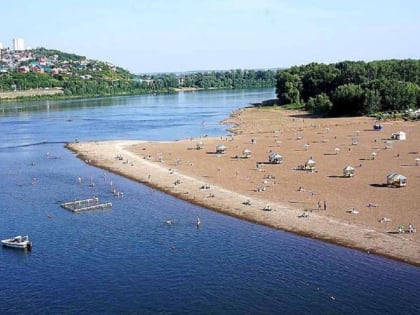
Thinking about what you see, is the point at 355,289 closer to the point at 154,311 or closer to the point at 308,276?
the point at 308,276

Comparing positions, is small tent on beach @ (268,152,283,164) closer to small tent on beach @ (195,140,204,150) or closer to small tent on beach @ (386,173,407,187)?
small tent on beach @ (195,140,204,150)

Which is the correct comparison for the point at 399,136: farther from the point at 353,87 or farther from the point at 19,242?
the point at 19,242

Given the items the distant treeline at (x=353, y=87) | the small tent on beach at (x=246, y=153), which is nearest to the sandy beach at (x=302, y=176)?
the small tent on beach at (x=246, y=153)

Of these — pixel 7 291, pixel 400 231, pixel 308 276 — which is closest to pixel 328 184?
pixel 400 231

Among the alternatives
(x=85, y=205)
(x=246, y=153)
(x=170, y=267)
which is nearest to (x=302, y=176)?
(x=246, y=153)

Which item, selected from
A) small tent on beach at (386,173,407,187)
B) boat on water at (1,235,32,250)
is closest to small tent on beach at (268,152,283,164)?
small tent on beach at (386,173,407,187)

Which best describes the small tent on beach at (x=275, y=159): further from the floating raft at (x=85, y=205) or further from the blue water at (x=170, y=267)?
the floating raft at (x=85, y=205)

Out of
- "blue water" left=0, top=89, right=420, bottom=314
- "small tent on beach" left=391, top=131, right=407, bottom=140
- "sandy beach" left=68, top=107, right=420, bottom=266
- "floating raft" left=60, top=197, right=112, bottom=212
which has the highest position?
"small tent on beach" left=391, top=131, right=407, bottom=140
